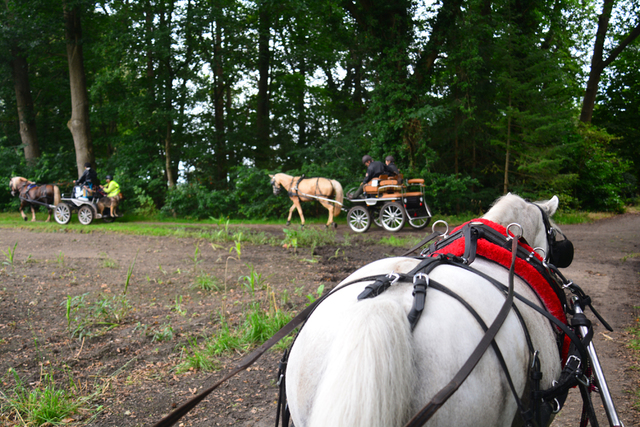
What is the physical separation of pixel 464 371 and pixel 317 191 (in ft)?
38.4

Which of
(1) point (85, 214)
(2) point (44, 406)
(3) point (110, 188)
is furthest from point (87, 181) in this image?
(2) point (44, 406)

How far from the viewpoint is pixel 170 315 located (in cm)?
493

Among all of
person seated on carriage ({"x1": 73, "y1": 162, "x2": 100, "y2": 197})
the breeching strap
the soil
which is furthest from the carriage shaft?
person seated on carriage ({"x1": 73, "y1": 162, "x2": 100, "y2": 197})

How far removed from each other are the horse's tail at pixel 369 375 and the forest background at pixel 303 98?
1199 cm

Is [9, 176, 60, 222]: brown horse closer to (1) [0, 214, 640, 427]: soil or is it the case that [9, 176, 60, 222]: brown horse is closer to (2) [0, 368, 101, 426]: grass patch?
(1) [0, 214, 640, 427]: soil

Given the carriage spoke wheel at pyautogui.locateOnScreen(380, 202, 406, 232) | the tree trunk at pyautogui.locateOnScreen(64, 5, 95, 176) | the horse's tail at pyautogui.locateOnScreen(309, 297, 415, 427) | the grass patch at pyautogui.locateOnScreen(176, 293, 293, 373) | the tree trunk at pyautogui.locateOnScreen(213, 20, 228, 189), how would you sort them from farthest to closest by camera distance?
the tree trunk at pyautogui.locateOnScreen(213, 20, 228, 189)
the tree trunk at pyautogui.locateOnScreen(64, 5, 95, 176)
the carriage spoke wheel at pyautogui.locateOnScreen(380, 202, 406, 232)
the grass patch at pyautogui.locateOnScreen(176, 293, 293, 373)
the horse's tail at pyautogui.locateOnScreen(309, 297, 415, 427)

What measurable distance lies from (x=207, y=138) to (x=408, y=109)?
9092 mm

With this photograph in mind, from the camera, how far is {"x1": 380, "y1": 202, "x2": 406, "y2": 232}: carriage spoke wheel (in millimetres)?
11702

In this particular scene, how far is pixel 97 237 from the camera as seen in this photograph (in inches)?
434

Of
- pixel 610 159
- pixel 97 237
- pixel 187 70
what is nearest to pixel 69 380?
pixel 97 237

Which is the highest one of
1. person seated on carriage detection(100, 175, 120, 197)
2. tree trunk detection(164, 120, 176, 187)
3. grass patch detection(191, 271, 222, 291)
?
tree trunk detection(164, 120, 176, 187)

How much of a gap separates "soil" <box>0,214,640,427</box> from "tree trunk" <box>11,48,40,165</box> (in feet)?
33.6

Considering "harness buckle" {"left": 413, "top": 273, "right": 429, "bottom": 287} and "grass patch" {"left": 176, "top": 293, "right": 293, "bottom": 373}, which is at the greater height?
"harness buckle" {"left": 413, "top": 273, "right": 429, "bottom": 287}

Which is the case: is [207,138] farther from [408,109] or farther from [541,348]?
[541,348]
